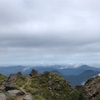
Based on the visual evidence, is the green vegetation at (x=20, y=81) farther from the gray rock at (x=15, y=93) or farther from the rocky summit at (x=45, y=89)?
the gray rock at (x=15, y=93)

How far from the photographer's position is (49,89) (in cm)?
15188

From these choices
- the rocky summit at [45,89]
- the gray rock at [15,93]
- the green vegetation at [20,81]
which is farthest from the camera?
the green vegetation at [20,81]

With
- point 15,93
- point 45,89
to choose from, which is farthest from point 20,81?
point 15,93

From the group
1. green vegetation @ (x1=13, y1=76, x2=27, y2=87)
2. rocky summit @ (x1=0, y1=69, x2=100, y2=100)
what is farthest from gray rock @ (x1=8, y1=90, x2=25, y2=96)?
green vegetation @ (x1=13, y1=76, x2=27, y2=87)

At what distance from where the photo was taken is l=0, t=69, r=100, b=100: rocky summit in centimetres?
12719

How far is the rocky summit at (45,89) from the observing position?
127188 mm

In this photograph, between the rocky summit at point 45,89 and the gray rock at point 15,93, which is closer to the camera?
the gray rock at point 15,93

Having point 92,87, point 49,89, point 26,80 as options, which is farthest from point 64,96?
point 26,80

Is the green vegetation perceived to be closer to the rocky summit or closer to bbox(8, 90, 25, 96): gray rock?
the rocky summit

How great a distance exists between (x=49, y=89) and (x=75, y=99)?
22.3 meters

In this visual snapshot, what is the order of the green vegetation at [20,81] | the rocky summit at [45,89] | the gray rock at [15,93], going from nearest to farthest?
the gray rock at [15,93] < the rocky summit at [45,89] < the green vegetation at [20,81]

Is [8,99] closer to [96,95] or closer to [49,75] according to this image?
[96,95]

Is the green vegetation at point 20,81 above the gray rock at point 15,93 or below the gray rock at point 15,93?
above

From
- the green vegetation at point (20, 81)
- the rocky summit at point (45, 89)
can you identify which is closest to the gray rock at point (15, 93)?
the rocky summit at point (45, 89)
